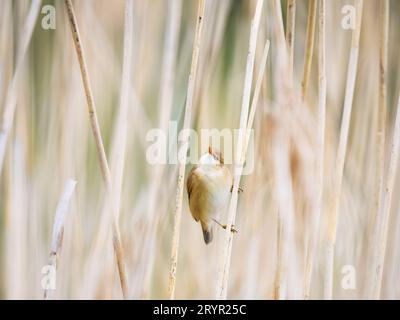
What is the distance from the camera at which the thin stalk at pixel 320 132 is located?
3.21 feet

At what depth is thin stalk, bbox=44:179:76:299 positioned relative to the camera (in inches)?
37.1

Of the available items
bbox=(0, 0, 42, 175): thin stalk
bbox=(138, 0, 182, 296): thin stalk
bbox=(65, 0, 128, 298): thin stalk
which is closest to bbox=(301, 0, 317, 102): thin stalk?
bbox=(138, 0, 182, 296): thin stalk

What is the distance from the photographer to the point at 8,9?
101cm

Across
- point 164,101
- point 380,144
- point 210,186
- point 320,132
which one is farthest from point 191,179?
point 380,144

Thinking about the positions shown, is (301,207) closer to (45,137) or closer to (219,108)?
(219,108)

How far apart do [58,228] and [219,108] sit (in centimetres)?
37

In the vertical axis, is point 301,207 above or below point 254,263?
above

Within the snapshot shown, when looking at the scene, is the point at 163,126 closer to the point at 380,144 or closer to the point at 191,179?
the point at 191,179

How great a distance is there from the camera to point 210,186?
1.04 metres

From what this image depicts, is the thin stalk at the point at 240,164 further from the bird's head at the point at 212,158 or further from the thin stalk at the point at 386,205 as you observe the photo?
the thin stalk at the point at 386,205

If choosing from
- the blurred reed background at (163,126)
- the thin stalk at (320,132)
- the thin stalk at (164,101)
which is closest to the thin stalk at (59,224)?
the blurred reed background at (163,126)

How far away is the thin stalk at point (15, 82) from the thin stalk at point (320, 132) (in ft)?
1.70
